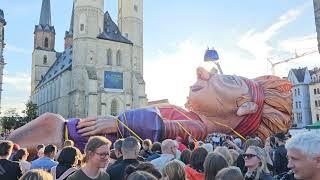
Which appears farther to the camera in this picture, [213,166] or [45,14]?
[45,14]

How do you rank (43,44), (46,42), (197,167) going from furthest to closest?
(46,42) < (43,44) < (197,167)

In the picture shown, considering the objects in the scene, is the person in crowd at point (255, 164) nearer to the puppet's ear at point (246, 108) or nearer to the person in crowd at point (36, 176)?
the person in crowd at point (36, 176)

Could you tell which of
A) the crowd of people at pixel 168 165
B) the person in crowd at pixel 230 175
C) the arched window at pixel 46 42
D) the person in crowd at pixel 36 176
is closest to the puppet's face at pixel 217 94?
the crowd of people at pixel 168 165

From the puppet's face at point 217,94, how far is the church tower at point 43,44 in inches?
2834

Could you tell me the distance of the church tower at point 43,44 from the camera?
A: 78.5m

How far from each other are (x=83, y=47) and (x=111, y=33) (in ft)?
20.8

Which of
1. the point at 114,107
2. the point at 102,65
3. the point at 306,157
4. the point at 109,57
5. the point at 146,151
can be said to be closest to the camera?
the point at 306,157

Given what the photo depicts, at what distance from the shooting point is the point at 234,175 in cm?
281

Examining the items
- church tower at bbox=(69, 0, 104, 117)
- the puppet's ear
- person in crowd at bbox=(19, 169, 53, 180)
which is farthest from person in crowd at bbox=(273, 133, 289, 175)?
church tower at bbox=(69, 0, 104, 117)

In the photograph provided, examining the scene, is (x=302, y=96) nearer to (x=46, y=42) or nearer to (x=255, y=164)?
(x=255, y=164)

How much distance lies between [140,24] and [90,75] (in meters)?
15.9

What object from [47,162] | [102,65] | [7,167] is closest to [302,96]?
[102,65]

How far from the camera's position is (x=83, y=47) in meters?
50.8

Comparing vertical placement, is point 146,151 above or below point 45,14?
below
